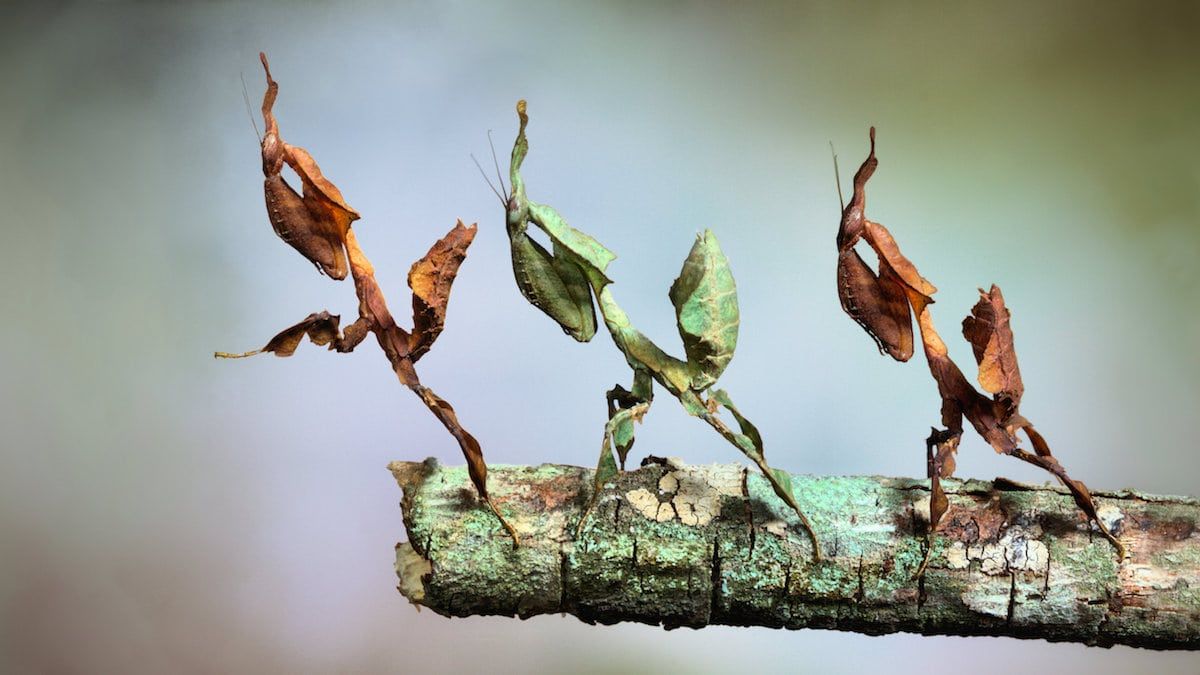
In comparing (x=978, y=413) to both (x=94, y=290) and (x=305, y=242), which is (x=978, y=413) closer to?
(x=305, y=242)

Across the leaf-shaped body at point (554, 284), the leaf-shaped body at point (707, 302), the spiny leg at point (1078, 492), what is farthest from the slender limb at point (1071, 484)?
the leaf-shaped body at point (554, 284)

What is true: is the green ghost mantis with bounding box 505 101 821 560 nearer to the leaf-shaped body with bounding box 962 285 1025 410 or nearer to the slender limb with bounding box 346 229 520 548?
the slender limb with bounding box 346 229 520 548

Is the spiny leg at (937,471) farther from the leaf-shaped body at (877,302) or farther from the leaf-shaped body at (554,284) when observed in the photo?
the leaf-shaped body at (554,284)

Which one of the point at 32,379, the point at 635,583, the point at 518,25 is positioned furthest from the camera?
the point at 518,25

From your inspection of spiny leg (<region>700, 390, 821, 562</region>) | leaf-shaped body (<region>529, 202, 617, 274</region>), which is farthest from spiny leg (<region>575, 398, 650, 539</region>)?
leaf-shaped body (<region>529, 202, 617, 274</region>)

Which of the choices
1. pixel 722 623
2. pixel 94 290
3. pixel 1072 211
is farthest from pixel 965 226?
pixel 94 290

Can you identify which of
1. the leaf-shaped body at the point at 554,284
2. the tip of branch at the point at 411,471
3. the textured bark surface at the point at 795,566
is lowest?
the textured bark surface at the point at 795,566

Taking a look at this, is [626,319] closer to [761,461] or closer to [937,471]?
[761,461]

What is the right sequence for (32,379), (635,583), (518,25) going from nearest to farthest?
1. (635,583)
2. (32,379)
3. (518,25)
